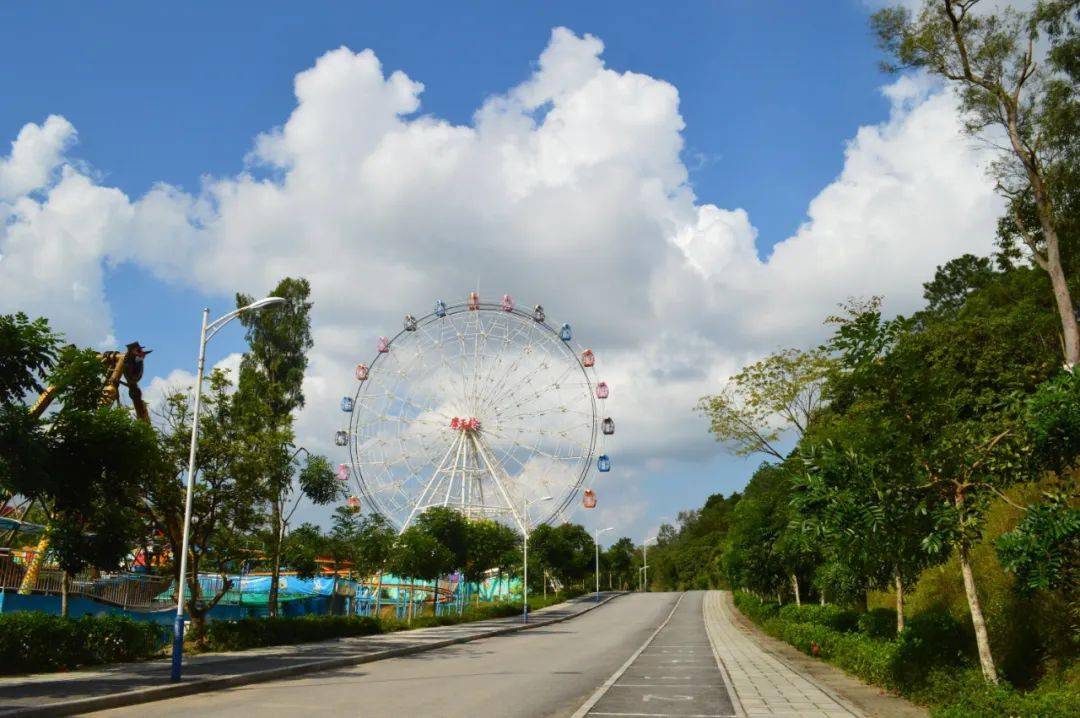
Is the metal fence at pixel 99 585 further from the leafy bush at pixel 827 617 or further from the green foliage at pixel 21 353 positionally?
the leafy bush at pixel 827 617

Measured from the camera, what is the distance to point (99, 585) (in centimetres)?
2653

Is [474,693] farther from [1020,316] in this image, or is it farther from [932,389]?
[1020,316]

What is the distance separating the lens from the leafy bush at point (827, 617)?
86.0ft

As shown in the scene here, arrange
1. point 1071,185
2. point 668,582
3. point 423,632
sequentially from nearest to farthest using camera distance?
point 1071,185 < point 423,632 < point 668,582

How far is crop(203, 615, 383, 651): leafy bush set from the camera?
993 inches

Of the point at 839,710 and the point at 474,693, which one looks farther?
the point at 474,693

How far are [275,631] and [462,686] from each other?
11.9 metres

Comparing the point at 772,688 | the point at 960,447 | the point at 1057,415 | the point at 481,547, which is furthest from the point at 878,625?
the point at 481,547

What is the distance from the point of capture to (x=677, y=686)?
18.5 m

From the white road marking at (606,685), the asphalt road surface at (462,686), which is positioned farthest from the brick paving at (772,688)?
the white road marking at (606,685)

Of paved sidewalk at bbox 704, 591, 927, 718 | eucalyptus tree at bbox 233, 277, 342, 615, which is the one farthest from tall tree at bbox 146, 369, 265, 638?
paved sidewalk at bbox 704, 591, 927, 718

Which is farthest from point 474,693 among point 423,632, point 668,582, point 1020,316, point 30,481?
point 668,582

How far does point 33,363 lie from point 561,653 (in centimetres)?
1896

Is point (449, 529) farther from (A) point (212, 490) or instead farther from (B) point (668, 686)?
(B) point (668, 686)
